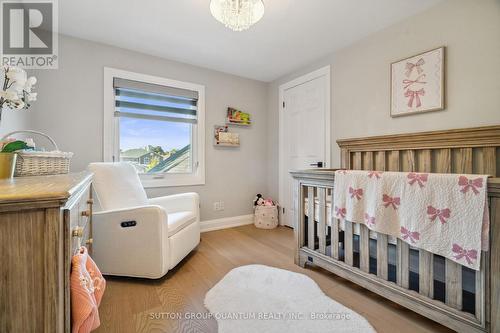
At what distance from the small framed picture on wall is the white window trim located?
2.19 meters

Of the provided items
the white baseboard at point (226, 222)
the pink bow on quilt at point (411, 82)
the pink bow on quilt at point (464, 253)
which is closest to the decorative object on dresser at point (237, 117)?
the white baseboard at point (226, 222)

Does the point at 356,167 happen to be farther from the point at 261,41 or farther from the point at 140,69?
the point at 140,69

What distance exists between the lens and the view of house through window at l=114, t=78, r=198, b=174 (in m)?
2.47

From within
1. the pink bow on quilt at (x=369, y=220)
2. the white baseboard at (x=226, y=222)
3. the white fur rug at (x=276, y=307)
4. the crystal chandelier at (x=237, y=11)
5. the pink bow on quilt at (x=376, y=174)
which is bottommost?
the white fur rug at (x=276, y=307)

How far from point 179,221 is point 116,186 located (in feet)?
2.02

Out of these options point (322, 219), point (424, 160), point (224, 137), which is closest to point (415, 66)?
point (424, 160)

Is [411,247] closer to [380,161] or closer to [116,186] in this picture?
[380,161]

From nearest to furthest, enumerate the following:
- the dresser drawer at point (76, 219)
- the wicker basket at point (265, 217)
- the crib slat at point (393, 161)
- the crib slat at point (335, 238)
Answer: the dresser drawer at point (76, 219)
the crib slat at point (335, 238)
the crib slat at point (393, 161)
the wicker basket at point (265, 217)

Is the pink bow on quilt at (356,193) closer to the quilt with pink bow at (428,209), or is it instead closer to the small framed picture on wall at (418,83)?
the quilt with pink bow at (428,209)

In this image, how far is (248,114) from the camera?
3.29 metres

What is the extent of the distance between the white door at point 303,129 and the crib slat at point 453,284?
157 centimetres

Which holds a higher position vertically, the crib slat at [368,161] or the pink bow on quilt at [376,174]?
the crib slat at [368,161]

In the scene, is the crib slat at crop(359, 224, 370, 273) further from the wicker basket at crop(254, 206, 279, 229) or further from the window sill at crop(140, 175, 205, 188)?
the window sill at crop(140, 175, 205, 188)

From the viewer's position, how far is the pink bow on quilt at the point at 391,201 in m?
1.25
